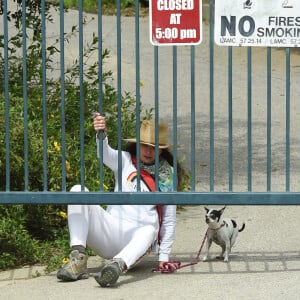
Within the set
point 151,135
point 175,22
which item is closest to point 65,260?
point 151,135

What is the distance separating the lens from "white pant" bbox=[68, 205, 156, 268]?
6.29 meters

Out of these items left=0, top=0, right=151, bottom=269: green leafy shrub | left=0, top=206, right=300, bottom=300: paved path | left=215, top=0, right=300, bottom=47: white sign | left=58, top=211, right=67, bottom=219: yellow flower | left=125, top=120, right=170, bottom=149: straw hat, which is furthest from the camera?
left=58, top=211, right=67, bottom=219: yellow flower

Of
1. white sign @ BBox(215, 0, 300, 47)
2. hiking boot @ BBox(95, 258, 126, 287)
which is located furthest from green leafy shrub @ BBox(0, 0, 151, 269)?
white sign @ BBox(215, 0, 300, 47)

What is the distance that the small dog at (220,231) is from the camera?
21.6 feet

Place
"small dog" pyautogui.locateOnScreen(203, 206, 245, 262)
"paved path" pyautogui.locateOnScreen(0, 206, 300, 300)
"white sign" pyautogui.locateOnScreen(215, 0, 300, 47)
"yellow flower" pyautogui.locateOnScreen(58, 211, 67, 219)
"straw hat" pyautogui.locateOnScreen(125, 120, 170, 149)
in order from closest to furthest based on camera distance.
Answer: "paved path" pyautogui.locateOnScreen(0, 206, 300, 300) → "white sign" pyautogui.locateOnScreen(215, 0, 300, 47) → "straw hat" pyautogui.locateOnScreen(125, 120, 170, 149) → "small dog" pyautogui.locateOnScreen(203, 206, 245, 262) → "yellow flower" pyautogui.locateOnScreen(58, 211, 67, 219)

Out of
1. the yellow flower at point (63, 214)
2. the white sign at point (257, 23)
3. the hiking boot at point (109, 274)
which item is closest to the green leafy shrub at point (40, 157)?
the yellow flower at point (63, 214)

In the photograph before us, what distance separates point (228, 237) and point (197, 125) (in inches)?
155

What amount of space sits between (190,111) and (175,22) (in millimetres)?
4368

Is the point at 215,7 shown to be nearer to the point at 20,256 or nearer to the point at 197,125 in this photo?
the point at 20,256

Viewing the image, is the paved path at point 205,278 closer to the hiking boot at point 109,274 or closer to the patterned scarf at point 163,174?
the hiking boot at point 109,274

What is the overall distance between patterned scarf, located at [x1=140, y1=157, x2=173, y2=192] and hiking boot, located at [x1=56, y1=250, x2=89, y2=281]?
61 centimetres

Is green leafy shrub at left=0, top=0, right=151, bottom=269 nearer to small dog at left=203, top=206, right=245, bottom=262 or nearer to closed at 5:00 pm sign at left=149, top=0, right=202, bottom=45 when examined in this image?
closed at 5:00 pm sign at left=149, top=0, right=202, bottom=45

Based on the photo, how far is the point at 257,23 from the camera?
6.23 metres

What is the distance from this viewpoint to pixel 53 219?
726cm
